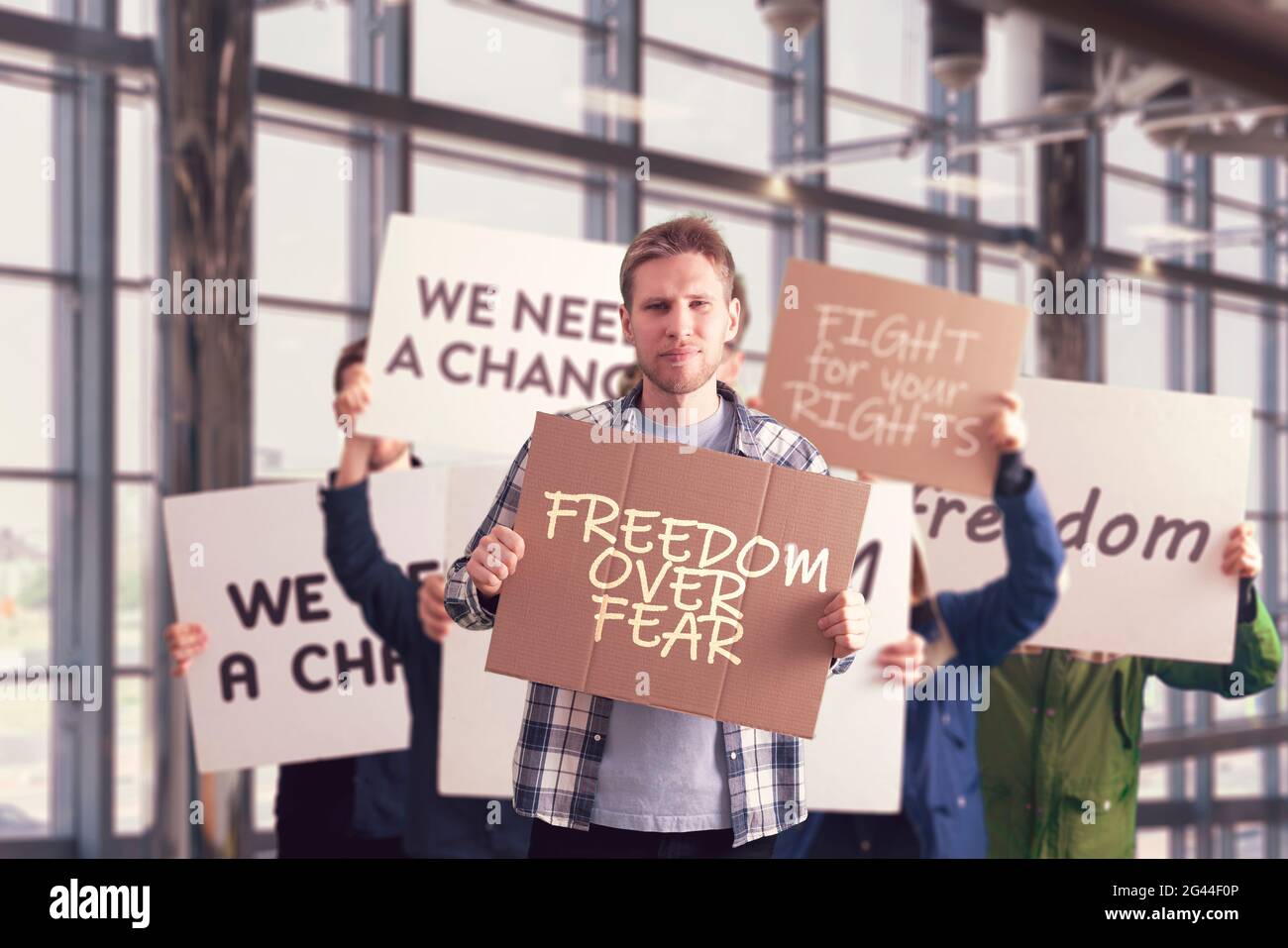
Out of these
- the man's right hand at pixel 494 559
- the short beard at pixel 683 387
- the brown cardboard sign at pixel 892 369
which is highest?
the brown cardboard sign at pixel 892 369

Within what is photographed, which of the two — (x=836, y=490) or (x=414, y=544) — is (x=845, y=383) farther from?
(x=836, y=490)

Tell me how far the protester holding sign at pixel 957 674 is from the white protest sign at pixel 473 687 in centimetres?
57

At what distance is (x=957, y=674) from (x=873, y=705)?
0.18 m

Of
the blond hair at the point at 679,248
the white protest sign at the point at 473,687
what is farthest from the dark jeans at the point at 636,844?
the white protest sign at the point at 473,687

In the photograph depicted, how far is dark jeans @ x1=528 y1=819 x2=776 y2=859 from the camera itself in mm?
1643

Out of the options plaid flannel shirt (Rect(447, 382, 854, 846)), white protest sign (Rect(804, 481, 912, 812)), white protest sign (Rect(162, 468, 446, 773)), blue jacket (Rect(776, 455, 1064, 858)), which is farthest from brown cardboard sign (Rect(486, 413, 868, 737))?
white protest sign (Rect(162, 468, 446, 773))

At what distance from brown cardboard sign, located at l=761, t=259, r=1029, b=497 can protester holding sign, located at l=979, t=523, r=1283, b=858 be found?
0.43 meters

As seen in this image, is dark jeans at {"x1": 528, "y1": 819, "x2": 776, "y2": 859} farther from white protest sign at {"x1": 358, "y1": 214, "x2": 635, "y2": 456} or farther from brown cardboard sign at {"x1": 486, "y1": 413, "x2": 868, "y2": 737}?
white protest sign at {"x1": 358, "y1": 214, "x2": 635, "y2": 456}

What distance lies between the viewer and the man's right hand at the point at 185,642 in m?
3.01

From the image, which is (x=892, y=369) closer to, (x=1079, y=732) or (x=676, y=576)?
(x=1079, y=732)

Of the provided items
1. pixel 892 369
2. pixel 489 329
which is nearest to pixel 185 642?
pixel 489 329

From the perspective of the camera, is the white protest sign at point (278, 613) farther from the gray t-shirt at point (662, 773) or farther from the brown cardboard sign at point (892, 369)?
the gray t-shirt at point (662, 773)

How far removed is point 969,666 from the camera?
2822mm
